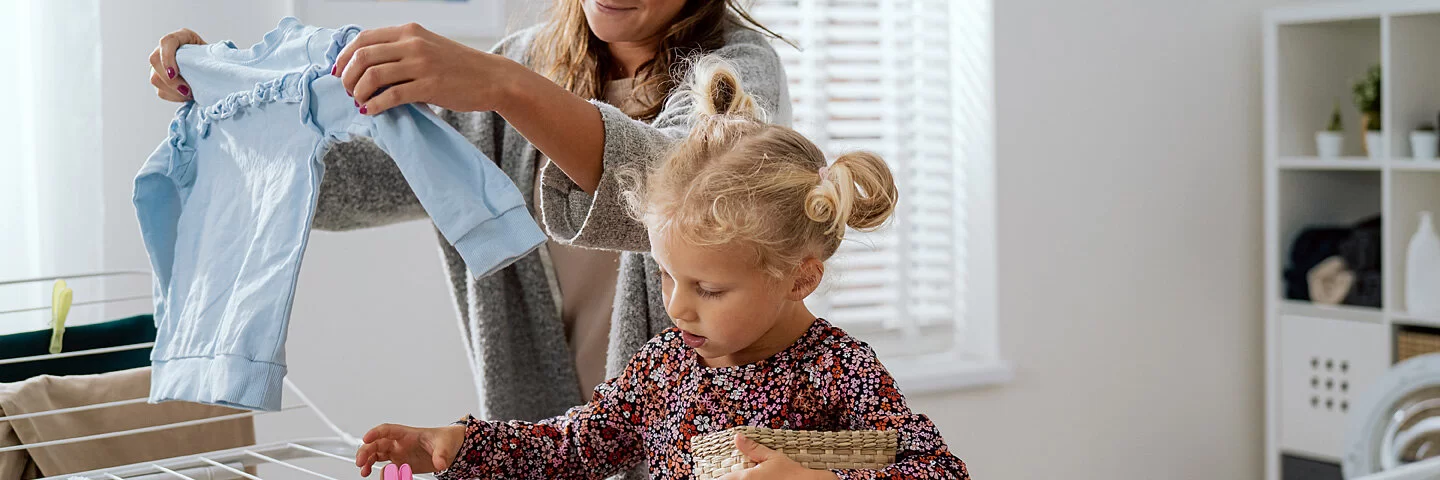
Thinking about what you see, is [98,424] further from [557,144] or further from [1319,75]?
[1319,75]

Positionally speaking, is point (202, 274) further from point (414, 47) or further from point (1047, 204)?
point (1047, 204)

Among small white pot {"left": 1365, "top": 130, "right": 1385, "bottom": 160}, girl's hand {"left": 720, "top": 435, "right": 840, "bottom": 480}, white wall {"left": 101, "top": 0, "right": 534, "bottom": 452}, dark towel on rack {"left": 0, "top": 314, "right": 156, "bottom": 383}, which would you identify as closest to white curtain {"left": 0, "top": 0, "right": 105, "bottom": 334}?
white wall {"left": 101, "top": 0, "right": 534, "bottom": 452}

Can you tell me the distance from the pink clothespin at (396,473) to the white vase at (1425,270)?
98.1 inches

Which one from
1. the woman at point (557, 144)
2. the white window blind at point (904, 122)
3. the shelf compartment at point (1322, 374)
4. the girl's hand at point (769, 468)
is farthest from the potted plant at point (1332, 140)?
the girl's hand at point (769, 468)

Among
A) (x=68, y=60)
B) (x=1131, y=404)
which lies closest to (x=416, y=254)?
(x=68, y=60)

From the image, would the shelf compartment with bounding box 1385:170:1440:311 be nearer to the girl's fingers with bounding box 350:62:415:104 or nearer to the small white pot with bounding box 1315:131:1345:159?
the small white pot with bounding box 1315:131:1345:159

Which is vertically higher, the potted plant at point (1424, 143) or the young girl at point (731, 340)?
the potted plant at point (1424, 143)

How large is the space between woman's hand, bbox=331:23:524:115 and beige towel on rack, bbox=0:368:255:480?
48cm

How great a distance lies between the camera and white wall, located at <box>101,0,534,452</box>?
182 cm

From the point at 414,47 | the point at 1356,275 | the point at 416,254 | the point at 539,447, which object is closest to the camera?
the point at 414,47

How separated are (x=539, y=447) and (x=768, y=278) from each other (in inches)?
9.1

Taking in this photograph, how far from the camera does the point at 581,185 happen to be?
96 centimetres

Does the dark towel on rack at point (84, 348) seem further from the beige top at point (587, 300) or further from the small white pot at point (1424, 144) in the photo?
the small white pot at point (1424, 144)

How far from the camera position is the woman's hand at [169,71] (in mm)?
1100
